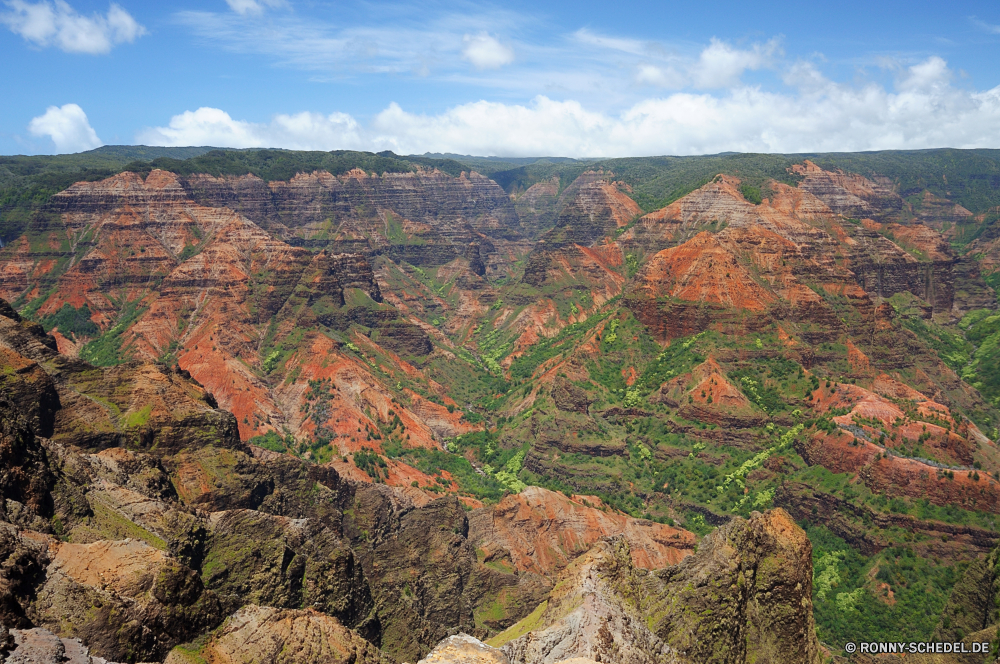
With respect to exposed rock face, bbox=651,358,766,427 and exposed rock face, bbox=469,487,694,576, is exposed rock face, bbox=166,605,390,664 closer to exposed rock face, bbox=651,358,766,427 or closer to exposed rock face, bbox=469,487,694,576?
exposed rock face, bbox=469,487,694,576

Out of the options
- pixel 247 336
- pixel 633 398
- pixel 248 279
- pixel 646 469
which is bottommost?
pixel 646 469

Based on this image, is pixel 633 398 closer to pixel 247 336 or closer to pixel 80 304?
pixel 247 336

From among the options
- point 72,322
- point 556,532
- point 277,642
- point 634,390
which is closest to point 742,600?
point 277,642

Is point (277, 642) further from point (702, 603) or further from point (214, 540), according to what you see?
point (702, 603)

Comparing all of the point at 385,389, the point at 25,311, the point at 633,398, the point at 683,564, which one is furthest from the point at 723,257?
the point at 25,311

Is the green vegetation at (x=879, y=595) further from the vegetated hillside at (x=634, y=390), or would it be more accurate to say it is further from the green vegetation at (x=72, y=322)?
the green vegetation at (x=72, y=322)

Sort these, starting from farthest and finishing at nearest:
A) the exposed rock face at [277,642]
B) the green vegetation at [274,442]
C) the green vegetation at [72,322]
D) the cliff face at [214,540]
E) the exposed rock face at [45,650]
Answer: the green vegetation at [72,322], the green vegetation at [274,442], the exposed rock face at [277,642], the cliff face at [214,540], the exposed rock face at [45,650]

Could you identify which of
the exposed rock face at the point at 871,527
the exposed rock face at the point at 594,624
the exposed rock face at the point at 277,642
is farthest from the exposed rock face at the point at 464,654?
the exposed rock face at the point at 871,527

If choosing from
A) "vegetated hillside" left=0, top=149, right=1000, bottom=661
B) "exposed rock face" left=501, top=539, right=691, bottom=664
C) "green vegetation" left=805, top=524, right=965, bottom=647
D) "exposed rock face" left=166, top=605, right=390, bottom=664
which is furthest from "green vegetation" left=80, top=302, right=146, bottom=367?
"green vegetation" left=805, top=524, right=965, bottom=647
